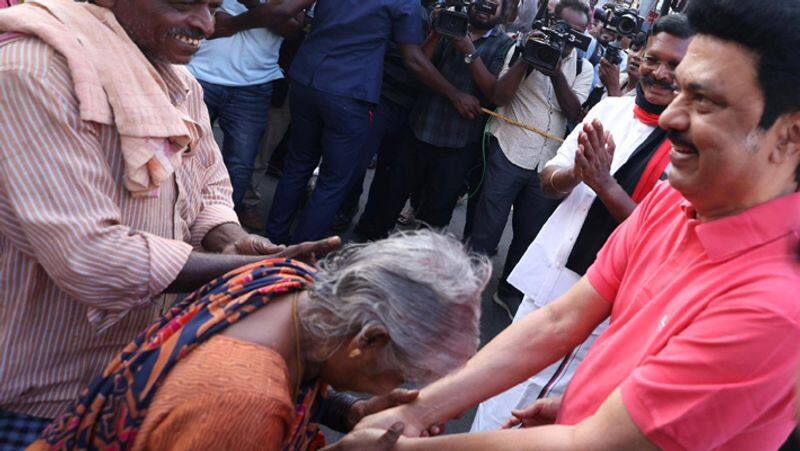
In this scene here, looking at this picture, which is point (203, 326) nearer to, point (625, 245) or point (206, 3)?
point (206, 3)

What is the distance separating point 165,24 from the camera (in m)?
1.69

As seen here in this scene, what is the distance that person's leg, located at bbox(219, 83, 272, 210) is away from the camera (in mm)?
4355

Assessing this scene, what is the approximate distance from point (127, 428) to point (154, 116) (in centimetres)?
66

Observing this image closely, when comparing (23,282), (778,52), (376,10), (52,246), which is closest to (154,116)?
(52,246)

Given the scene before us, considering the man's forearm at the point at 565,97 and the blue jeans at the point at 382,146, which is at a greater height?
the man's forearm at the point at 565,97

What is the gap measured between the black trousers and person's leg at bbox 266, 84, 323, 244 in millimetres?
655

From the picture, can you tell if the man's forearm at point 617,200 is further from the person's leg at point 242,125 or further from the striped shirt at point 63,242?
the person's leg at point 242,125

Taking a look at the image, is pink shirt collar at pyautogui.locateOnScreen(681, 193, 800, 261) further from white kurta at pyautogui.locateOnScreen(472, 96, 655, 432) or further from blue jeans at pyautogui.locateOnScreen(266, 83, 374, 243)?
blue jeans at pyautogui.locateOnScreen(266, 83, 374, 243)

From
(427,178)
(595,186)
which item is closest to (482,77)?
(427,178)

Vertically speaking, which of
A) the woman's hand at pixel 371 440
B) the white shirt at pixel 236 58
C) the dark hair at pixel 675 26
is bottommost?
the white shirt at pixel 236 58

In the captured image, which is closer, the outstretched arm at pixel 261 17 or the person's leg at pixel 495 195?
the outstretched arm at pixel 261 17

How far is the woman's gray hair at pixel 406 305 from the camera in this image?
57.2 inches

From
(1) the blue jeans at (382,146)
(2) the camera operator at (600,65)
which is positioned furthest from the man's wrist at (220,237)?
(2) the camera operator at (600,65)

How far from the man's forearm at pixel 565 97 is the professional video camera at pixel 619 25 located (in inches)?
13.5
